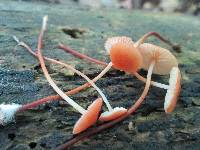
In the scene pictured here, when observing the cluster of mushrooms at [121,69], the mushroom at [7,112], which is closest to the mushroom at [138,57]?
the cluster of mushrooms at [121,69]

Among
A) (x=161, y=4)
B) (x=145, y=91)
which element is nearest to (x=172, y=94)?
(x=145, y=91)

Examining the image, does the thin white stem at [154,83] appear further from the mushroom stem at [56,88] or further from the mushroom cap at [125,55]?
the mushroom stem at [56,88]

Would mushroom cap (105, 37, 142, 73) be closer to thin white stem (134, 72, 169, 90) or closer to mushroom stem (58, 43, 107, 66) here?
thin white stem (134, 72, 169, 90)

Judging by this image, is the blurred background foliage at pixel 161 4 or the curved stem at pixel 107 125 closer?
the curved stem at pixel 107 125

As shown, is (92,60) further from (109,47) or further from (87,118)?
(87,118)

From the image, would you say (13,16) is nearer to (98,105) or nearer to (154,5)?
(98,105)

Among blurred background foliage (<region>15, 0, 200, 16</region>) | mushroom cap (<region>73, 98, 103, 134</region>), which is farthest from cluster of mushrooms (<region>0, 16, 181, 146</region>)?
blurred background foliage (<region>15, 0, 200, 16</region>)
